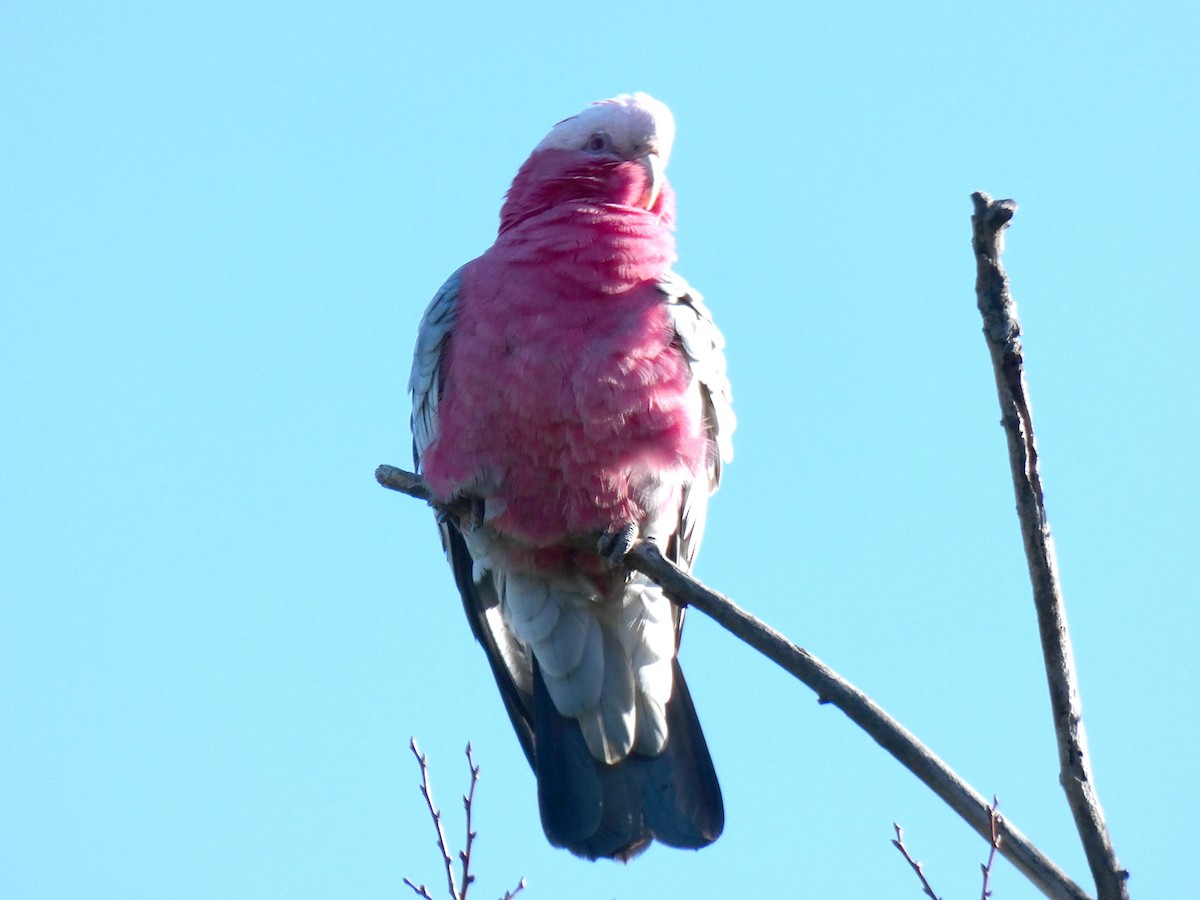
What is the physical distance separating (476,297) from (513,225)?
58cm

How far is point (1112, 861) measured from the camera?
98.5 inches

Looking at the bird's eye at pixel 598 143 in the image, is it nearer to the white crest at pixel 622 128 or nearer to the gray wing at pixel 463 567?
the white crest at pixel 622 128

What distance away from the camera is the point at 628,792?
4.71 metres

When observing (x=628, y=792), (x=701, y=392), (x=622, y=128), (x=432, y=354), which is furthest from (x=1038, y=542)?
(x=622, y=128)

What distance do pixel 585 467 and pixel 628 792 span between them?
1284 mm

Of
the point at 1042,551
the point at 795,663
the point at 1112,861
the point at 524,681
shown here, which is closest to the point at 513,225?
the point at 524,681

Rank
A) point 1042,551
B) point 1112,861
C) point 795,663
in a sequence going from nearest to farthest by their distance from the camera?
point 1112,861 → point 1042,551 → point 795,663

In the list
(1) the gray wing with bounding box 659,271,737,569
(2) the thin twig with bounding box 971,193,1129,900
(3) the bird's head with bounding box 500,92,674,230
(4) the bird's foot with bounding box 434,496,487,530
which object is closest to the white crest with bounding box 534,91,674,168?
(3) the bird's head with bounding box 500,92,674,230

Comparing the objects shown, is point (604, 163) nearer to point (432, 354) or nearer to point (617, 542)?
point (432, 354)

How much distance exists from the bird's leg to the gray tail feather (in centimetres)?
74

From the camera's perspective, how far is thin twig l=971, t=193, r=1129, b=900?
2.51 metres

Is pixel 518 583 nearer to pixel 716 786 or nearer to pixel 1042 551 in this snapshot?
pixel 716 786

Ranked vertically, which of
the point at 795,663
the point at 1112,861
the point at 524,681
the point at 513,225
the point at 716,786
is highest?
the point at 513,225

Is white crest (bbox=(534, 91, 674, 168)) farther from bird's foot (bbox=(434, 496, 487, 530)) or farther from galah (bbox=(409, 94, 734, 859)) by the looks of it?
bird's foot (bbox=(434, 496, 487, 530))
